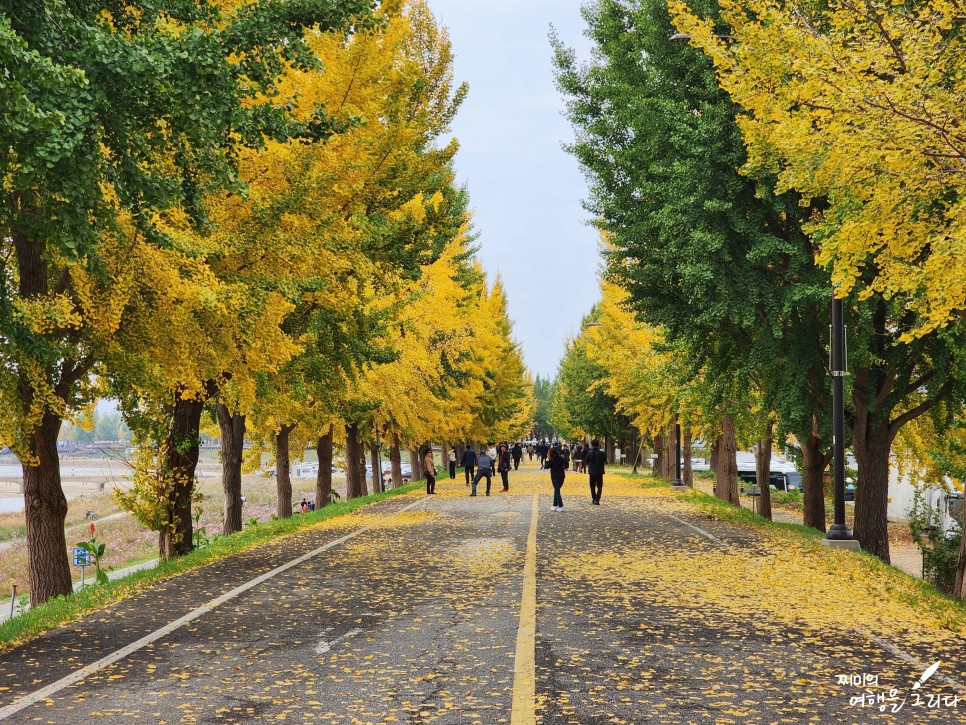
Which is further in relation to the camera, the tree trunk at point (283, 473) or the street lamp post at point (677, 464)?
the street lamp post at point (677, 464)

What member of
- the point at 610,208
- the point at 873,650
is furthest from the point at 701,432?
the point at 873,650

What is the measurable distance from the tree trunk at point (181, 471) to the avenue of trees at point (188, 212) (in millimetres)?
50

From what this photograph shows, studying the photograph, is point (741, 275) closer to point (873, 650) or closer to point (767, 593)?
point (767, 593)

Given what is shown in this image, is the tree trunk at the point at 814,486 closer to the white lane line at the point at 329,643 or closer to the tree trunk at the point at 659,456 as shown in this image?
the white lane line at the point at 329,643

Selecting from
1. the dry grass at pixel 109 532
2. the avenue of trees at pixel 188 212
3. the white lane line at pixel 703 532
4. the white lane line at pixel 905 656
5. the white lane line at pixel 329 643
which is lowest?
the dry grass at pixel 109 532

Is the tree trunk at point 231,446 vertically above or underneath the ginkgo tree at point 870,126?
underneath

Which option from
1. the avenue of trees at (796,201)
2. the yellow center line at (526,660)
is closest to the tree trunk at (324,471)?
the avenue of trees at (796,201)

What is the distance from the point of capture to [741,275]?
1606 cm

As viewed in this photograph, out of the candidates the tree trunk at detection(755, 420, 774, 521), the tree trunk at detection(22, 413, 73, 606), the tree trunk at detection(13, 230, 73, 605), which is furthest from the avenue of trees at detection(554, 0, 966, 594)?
the tree trunk at detection(22, 413, 73, 606)

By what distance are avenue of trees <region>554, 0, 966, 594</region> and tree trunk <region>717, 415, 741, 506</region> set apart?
15.8 ft

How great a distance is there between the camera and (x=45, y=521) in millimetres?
13023

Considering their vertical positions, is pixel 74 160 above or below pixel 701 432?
above

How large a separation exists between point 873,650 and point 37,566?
10358 millimetres

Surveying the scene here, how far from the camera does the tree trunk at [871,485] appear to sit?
17516 mm
